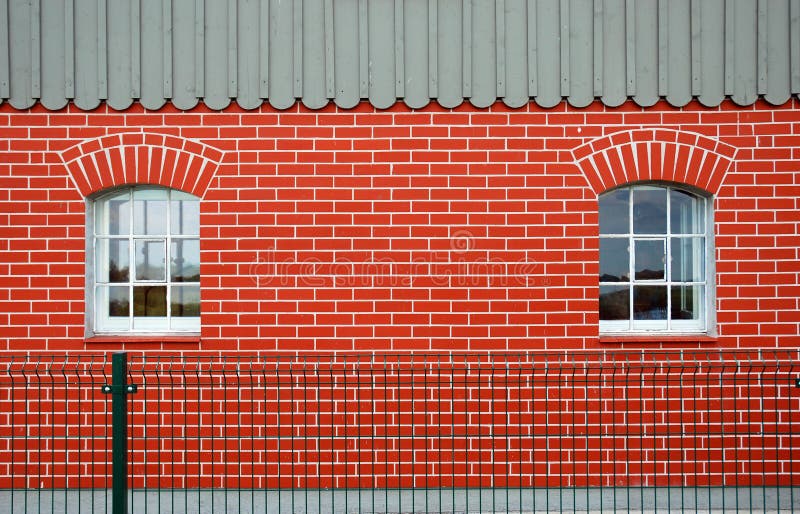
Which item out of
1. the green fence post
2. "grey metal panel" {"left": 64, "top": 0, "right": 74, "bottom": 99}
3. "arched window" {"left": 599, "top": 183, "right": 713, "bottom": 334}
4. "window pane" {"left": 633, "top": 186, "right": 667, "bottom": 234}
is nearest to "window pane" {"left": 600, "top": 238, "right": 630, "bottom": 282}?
"arched window" {"left": 599, "top": 183, "right": 713, "bottom": 334}

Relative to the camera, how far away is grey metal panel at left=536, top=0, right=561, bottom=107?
607cm

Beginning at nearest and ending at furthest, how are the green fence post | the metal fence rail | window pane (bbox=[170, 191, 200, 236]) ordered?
the green fence post < the metal fence rail < window pane (bbox=[170, 191, 200, 236])

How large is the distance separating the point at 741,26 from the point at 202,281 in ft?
16.9

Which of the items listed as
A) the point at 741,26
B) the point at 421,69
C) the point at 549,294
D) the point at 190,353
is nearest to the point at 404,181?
the point at 421,69

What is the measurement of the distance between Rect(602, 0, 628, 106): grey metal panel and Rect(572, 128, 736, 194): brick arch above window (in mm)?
373

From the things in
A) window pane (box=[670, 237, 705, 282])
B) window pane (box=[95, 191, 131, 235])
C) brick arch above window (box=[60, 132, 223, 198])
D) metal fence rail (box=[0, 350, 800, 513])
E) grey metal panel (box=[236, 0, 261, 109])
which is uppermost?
grey metal panel (box=[236, 0, 261, 109])

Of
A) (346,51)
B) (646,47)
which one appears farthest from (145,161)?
(646,47)

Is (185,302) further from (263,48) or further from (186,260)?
(263,48)

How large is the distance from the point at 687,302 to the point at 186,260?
14.8 ft

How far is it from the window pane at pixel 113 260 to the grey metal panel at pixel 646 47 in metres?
4.76

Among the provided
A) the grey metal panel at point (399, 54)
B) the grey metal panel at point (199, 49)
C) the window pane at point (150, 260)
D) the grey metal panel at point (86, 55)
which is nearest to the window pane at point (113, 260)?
the window pane at point (150, 260)

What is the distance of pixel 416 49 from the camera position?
239 inches

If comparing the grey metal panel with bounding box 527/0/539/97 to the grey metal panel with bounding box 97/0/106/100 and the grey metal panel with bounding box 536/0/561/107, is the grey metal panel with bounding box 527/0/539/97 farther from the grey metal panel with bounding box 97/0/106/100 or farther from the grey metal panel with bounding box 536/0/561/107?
the grey metal panel with bounding box 97/0/106/100

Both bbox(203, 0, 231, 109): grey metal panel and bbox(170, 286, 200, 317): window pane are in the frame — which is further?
bbox(170, 286, 200, 317): window pane
